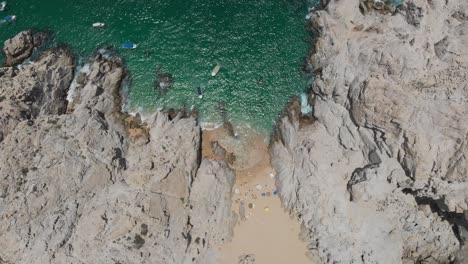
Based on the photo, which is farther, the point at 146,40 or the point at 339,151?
the point at 146,40

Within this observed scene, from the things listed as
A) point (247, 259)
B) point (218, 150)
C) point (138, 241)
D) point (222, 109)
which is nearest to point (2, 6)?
point (222, 109)

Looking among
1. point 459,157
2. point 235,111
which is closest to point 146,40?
point 235,111

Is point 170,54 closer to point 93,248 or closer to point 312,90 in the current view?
point 312,90

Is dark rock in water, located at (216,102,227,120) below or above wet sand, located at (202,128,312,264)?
above

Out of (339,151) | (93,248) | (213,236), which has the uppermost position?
(339,151)

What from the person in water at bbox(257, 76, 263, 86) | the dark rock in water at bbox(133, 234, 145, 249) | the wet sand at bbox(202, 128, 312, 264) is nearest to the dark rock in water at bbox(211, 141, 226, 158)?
the wet sand at bbox(202, 128, 312, 264)

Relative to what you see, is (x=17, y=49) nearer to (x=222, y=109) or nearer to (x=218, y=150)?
(x=222, y=109)

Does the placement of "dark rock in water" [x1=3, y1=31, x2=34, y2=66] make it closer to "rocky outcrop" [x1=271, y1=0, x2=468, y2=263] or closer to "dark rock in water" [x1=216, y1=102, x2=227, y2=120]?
"dark rock in water" [x1=216, y1=102, x2=227, y2=120]
